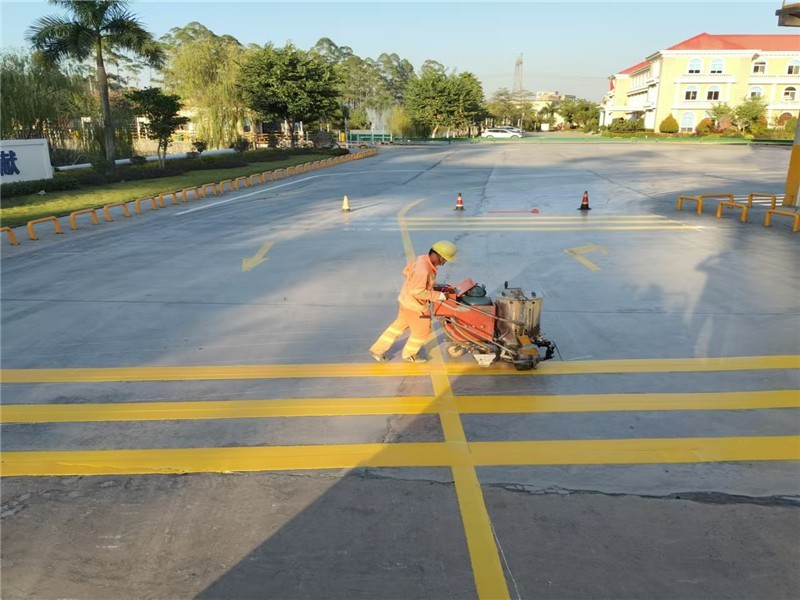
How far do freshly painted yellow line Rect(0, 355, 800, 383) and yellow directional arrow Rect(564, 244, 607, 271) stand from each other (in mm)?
4402

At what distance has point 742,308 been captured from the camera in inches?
324

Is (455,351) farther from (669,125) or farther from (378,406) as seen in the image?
(669,125)

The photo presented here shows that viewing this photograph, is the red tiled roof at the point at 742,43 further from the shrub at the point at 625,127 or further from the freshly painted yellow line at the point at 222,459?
the freshly painted yellow line at the point at 222,459

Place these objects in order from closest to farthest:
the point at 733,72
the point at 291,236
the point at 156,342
Result: the point at 156,342 → the point at 291,236 → the point at 733,72

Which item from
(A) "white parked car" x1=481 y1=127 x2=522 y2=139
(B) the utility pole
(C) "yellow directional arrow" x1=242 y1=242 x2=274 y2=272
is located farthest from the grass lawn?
(A) "white parked car" x1=481 y1=127 x2=522 y2=139

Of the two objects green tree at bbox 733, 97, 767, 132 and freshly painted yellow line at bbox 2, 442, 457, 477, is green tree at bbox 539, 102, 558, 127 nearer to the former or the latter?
green tree at bbox 733, 97, 767, 132

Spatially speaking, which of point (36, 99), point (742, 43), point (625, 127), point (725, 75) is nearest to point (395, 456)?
point (36, 99)

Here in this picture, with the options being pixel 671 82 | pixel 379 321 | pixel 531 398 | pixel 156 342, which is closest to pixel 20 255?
pixel 156 342

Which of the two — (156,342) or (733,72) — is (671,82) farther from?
(156,342)

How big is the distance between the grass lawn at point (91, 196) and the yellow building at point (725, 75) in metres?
65.2

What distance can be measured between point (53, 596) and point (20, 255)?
11716 mm

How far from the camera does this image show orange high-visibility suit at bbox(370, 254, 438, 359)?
601 centimetres

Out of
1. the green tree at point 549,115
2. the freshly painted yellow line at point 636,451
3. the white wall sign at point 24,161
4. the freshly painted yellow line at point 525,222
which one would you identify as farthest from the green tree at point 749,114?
the freshly painted yellow line at point 636,451

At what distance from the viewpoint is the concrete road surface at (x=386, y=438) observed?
345cm
